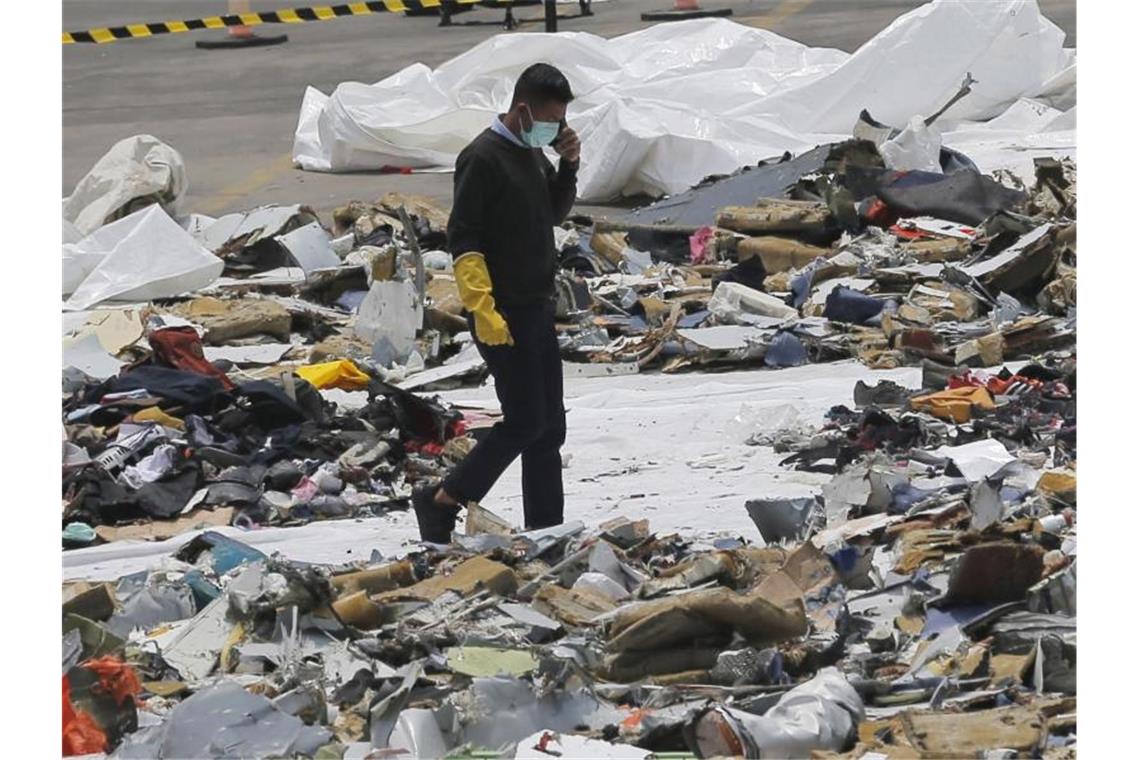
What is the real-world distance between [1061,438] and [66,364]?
16.9 ft

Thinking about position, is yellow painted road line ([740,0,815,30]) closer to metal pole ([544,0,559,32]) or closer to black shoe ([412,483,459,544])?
metal pole ([544,0,559,32])

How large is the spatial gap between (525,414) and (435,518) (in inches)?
21.1

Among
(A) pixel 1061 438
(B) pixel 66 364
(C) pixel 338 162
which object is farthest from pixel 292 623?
(C) pixel 338 162

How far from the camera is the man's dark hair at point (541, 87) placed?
782cm

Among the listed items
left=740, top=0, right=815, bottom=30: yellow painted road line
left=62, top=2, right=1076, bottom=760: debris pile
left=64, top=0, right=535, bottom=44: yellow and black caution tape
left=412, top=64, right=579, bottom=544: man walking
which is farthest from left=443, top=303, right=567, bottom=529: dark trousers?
left=64, top=0, right=535, bottom=44: yellow and black caution tape

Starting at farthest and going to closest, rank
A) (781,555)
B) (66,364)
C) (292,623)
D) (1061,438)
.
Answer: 1. (66,364)
2. (1061,438)
3. (781,555)
4. (292,623)

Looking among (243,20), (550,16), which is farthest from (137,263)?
(243,20)

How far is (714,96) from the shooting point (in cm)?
1625

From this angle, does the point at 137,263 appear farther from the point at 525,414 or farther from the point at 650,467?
the point at 525,414

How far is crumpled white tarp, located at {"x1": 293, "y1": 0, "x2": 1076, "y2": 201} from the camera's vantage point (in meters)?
15.1

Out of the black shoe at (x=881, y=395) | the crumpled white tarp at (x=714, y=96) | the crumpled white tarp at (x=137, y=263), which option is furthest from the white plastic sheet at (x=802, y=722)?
the crumpled white tarp at (x=714, y=96)

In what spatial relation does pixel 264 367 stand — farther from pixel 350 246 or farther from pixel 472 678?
pixel 472 678

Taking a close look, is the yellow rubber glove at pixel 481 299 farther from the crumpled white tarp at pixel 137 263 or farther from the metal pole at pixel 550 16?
the metal pole at pixel 550 16

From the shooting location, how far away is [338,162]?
16.9 meters
